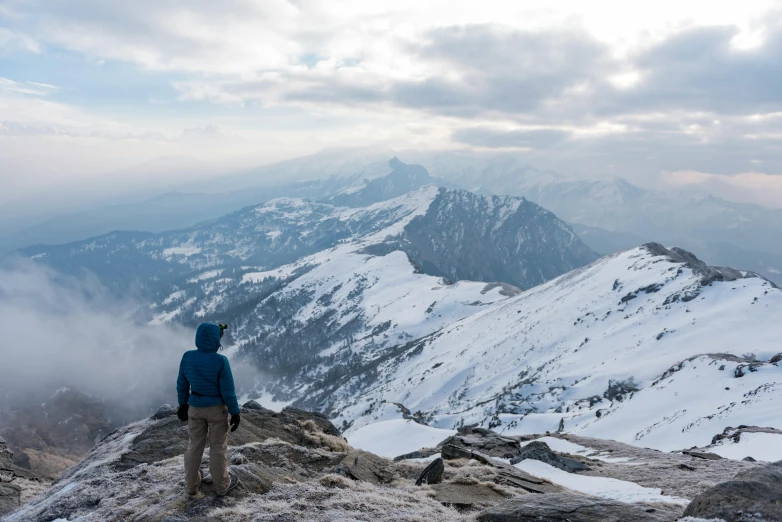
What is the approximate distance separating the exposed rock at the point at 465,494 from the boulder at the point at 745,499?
544cm

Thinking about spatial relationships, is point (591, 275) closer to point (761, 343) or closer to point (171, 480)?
point (761, 343)

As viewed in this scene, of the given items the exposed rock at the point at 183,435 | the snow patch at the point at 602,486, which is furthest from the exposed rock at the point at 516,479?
the exposed rock at the point at 183,435

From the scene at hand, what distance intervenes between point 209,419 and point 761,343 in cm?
9535

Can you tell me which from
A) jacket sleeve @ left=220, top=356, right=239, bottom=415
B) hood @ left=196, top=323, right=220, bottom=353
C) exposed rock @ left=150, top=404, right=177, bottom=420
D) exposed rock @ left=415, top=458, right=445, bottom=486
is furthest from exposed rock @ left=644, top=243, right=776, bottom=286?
hood @ left=196, top=323, right=220, bottom=353

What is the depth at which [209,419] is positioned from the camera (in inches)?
437

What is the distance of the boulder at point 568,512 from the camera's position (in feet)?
32.1

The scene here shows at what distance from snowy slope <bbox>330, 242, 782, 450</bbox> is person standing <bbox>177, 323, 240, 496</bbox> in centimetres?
5144

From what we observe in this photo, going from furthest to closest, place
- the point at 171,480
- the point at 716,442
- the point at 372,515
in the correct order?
the point at 716,442
the point at 171,480
the point at 372,515

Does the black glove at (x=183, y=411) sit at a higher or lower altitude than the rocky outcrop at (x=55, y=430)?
higher

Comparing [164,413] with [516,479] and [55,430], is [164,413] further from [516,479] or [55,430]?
[55,430]

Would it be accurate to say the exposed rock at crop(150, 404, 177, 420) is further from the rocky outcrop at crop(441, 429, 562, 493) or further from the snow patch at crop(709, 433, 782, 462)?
the snow patch at crop(709, 433, 782, 462)

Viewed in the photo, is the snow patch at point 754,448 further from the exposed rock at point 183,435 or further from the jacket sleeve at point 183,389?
the jacket sleeve at point 183,389

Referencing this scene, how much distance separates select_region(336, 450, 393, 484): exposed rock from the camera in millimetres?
14578

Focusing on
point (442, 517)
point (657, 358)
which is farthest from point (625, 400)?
point (442, 517)
